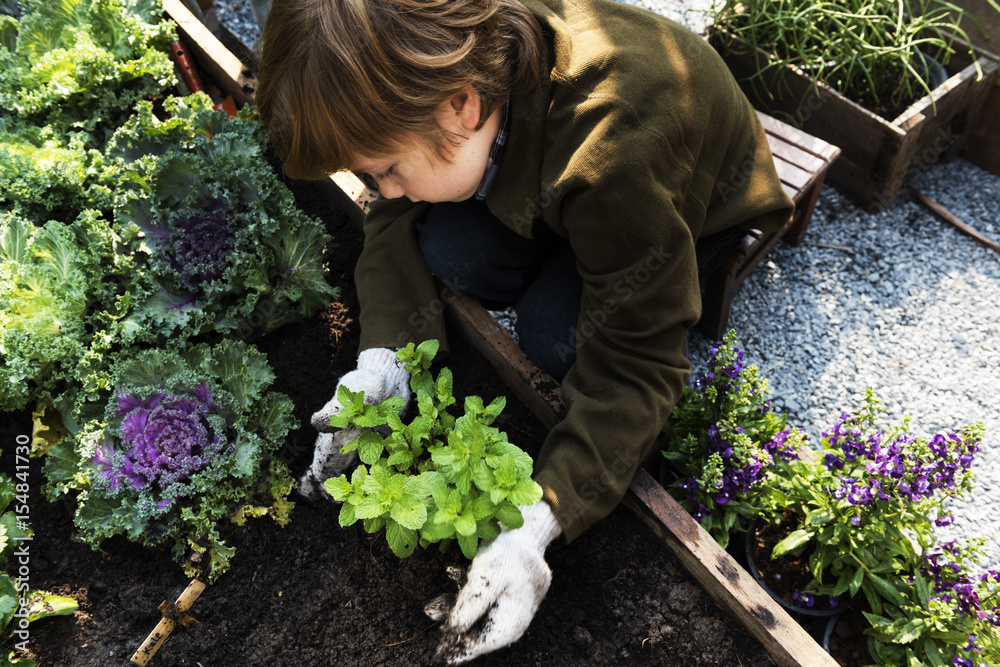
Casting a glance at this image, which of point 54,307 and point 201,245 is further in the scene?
point 201,245

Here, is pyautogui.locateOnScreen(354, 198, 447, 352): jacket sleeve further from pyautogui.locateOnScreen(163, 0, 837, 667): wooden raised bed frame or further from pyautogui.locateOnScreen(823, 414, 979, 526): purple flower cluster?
pyautogui.locateOnScreen(823, 414, 979, 526): purple flower cluster

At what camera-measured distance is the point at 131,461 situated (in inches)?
69.1

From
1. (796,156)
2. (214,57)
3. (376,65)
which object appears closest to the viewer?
(376,65)

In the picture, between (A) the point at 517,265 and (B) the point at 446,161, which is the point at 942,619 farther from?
(B) the point at 446,161

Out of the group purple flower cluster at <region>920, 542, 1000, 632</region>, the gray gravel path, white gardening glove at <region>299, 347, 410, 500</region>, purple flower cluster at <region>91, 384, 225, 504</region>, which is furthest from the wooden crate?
purple flower cluster at <region>91, 384, 225, 504</region>

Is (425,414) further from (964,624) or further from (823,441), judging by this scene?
(964,624)

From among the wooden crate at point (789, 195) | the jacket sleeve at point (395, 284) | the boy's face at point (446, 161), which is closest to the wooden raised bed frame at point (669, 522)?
the jacket sleeve at point (395, 284)

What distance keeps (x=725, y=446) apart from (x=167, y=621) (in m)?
1.48

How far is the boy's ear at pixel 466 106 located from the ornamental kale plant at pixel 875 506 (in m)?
1.15

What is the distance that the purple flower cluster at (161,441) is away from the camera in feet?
5.64

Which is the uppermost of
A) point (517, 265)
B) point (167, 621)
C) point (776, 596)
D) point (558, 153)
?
point (558, 153)

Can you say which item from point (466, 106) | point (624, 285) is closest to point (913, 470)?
point (624, 285)

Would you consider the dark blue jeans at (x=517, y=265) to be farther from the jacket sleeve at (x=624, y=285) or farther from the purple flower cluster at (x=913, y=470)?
the purple flower cluster at (x=913, y=470)

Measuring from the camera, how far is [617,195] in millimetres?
1470
